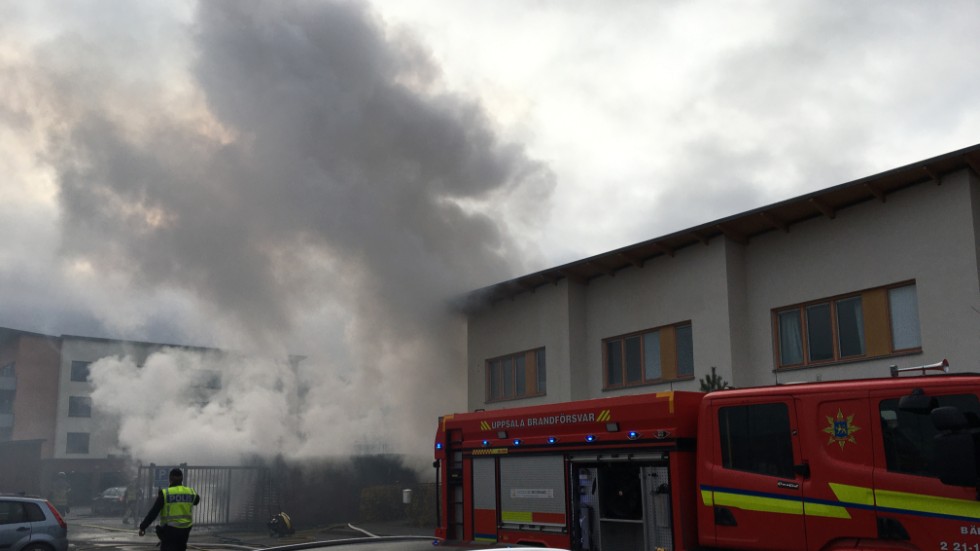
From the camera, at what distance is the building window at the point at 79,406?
189 feet

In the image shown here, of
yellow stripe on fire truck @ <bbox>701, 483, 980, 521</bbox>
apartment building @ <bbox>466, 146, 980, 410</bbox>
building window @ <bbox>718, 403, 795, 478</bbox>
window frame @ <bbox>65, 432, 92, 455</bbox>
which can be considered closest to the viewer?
yellow stripe on fire truck @ <bbox>701, 483, 980, 521</bbox>

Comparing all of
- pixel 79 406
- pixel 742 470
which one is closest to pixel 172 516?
pixel 742 470

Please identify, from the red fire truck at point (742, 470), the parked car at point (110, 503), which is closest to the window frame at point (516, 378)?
the red fire truck at point (742, 470)

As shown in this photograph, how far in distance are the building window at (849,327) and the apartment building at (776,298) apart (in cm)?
2

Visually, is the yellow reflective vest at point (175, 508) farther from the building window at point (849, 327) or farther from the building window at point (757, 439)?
the building window at point (849, 327)

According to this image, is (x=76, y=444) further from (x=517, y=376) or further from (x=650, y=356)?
(x=650, y=356)

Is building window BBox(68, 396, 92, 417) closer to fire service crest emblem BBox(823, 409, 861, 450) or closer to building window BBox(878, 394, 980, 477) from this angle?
fire service crest emblem BBox(823, 409, 861, 450)

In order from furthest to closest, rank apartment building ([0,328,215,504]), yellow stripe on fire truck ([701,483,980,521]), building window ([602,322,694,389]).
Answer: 1. apartment building ([0,328,215,504])
2. building window ([602,322,694,389])
3. yellow stripe on fire truck ([701,483,980,521])

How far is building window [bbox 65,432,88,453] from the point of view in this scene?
57.5 metres

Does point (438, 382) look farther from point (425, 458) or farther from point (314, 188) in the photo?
point (314, 188)

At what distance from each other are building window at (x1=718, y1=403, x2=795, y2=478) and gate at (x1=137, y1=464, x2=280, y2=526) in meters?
22.5

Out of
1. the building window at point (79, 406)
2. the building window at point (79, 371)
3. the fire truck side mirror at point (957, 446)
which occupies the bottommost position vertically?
the fire truck side mirror at point (957, 446)

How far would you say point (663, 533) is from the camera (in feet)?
27.5

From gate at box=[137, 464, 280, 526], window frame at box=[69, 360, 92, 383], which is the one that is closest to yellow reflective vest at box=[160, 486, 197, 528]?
gate at box=[137, 464, 280, 526]
